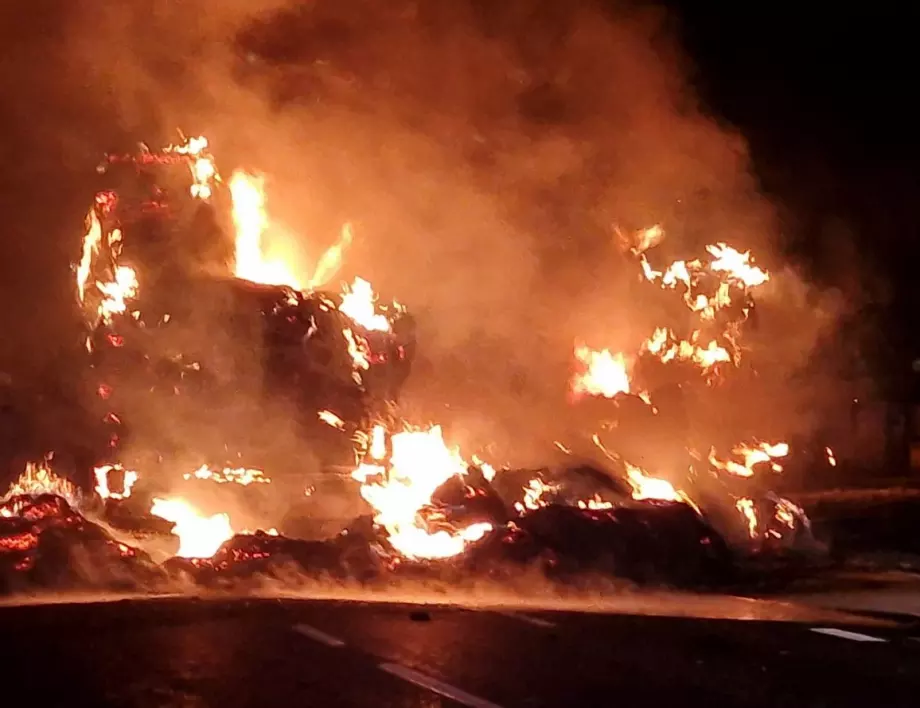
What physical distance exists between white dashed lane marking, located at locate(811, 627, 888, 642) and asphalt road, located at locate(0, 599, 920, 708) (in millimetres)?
15

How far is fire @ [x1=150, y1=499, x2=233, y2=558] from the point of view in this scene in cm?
1280

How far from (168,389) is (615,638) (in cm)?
904

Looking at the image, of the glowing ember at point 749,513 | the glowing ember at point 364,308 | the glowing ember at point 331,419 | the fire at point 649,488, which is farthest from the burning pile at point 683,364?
the glowing ember at point 331,419

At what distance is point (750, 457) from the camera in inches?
808

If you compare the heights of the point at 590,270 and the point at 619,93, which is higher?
the point at 619,93

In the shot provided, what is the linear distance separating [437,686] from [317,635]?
2.06 metres

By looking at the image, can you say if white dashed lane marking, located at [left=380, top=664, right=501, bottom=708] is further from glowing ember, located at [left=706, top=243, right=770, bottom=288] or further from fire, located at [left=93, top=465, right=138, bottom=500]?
glowing ember, located at [left=706, top=243, right=770, bottom=288]

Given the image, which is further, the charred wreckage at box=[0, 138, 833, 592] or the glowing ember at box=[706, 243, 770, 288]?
the glowing ember at box=[706, 243, 770, 288]

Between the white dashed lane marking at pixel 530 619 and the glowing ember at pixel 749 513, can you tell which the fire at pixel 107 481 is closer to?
the white dashed lane marking at pixel 530 619

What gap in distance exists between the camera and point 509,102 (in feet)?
66.2

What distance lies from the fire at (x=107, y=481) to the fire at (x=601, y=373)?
7.87m

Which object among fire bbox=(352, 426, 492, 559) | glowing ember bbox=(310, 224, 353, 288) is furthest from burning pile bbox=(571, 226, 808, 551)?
glowing ember bbox=(310, 224, 353, 288)

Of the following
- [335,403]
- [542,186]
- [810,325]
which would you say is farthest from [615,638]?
[810,325]

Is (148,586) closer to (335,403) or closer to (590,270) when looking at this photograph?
(335,403)
